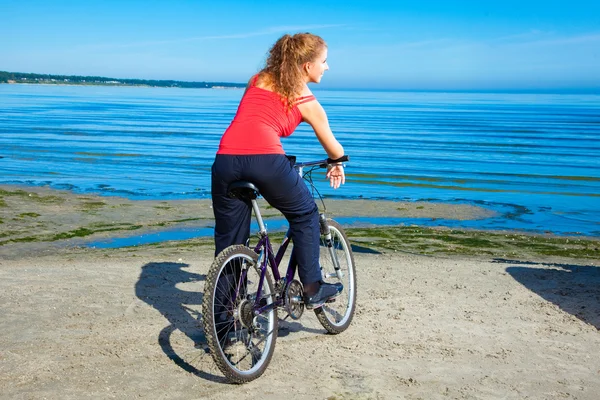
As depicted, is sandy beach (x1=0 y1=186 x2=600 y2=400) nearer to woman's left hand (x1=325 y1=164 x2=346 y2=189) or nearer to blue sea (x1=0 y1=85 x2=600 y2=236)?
woman's left hand (x1=325 y1=164 x2=346 y2=189)

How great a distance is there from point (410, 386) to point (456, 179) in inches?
786

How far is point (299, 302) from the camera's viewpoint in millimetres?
5195

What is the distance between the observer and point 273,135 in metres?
4.60

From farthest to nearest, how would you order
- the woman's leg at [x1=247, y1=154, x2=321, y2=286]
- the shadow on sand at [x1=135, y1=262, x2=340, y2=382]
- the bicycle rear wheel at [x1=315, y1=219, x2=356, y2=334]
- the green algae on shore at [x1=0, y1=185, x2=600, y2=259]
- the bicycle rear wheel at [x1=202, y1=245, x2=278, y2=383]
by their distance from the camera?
1. the green algae on shore at [x1=0, y1=185, x2=600, y2=259]
2. the bicycle rear wheel at [x1=315, y1=219, x2=356, y2=334]
3. the shadow on sand at [x1=135, y1=262, x2=340, y2=382]
4. the woman's leg at [x1=247, y1=154, x2=321, y2=286]
5. the bicycle rear wheel at [x1=202, y1=245, x2=278, y2=383]

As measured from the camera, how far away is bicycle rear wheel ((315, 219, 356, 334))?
582 centimetres

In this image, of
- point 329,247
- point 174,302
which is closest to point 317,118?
point 329,247

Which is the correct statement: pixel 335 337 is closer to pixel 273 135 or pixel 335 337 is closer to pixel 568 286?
pixel 273 135

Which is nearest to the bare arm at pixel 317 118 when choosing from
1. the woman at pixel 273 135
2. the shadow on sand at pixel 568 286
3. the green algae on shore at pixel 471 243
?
the woman at pixel 273 135

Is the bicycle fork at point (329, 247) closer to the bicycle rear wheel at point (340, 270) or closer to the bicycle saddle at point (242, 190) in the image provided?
the bicycle rear wheel at point (340, 270)

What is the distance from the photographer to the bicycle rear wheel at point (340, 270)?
5.82m

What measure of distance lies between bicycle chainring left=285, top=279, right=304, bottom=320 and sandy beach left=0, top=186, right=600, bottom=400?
1.19 feet

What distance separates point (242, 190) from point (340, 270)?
163cm

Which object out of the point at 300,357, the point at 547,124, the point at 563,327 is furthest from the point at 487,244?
the point at 547,124

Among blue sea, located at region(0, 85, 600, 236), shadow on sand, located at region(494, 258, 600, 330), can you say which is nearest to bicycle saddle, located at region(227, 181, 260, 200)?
shadow on sand, located at region(494, 258, 600, 330)
